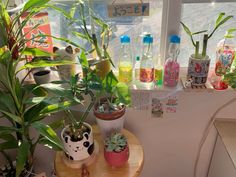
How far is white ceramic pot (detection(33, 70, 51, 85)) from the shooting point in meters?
1.16

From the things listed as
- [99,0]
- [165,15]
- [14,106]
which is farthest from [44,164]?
[165,15]

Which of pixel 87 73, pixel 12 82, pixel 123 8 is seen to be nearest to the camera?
pixel 12 82

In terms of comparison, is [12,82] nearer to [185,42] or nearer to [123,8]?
[123,8]

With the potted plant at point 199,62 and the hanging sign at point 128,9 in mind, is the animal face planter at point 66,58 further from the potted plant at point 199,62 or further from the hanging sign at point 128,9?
the potted plant at point 199,62

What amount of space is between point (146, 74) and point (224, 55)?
412mm

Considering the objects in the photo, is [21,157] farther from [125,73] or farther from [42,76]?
[125,73]

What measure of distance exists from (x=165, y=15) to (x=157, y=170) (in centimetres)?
98

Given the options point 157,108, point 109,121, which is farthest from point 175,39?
point 109,121

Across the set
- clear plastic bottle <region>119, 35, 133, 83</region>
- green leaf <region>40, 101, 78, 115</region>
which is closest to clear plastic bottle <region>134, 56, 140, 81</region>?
clear plastic bottle <region>119, 35, 133, 83</region>

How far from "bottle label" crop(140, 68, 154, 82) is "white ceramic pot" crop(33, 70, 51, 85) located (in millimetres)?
494

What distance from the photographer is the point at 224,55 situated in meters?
1.18

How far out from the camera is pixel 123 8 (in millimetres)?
1155

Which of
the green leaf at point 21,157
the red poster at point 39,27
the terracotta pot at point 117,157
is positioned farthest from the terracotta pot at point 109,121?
the red poster at point 39,27

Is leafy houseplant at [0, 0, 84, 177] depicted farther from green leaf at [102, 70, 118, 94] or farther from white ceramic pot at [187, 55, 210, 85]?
white ceramic pot at [187, 55, 210, 85]
